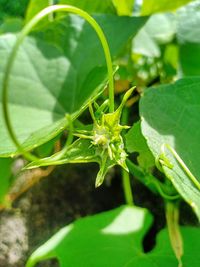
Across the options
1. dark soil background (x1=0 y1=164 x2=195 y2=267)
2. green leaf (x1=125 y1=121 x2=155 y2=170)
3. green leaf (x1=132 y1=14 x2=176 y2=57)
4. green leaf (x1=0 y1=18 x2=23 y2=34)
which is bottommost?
dark soil background (x1=0 y1=164 x2=195 y2=267)

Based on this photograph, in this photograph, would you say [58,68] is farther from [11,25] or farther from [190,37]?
[190,37]

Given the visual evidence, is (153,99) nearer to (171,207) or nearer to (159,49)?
(171,207)

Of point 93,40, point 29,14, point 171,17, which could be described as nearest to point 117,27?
point 93,40

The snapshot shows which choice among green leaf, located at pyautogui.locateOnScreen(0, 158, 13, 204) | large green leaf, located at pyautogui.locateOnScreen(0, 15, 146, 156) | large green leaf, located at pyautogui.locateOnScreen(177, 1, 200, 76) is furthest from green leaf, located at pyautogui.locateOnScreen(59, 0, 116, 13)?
green leaf, located at pyautogui.locateOnScreen(0, 158, 13, 204)

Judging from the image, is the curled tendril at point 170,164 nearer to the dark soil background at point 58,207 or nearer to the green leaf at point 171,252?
the green leaf at point 171,252

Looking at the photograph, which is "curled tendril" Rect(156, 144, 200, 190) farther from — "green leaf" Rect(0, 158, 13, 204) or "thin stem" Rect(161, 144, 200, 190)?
"green leaf" Rect(0, 158, 13, 204)

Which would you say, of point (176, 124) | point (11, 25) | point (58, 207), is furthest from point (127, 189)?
point (11, 25)
